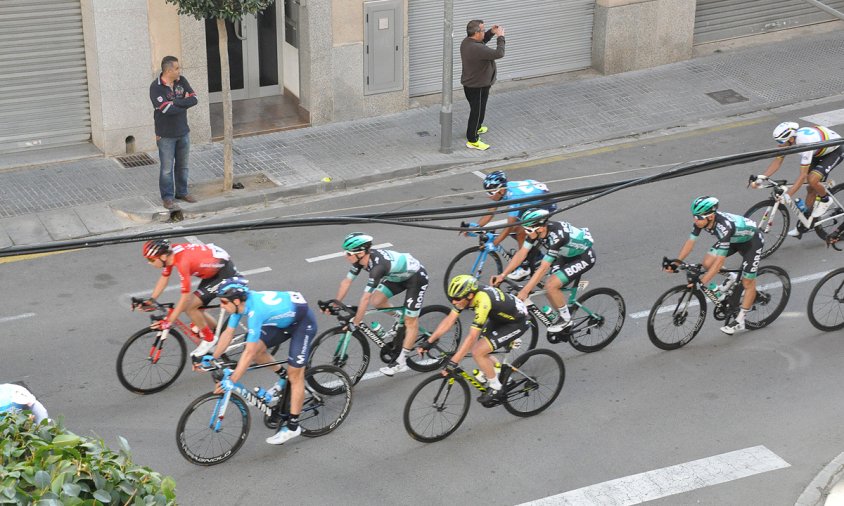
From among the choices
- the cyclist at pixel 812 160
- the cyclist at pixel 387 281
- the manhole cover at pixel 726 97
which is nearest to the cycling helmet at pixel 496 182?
the cyclist at pixel 387 281

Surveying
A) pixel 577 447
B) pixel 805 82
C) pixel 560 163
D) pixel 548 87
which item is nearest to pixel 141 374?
pixel 577 447

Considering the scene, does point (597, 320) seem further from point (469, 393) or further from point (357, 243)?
point (357, 243)

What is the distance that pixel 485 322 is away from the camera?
10.6 metres

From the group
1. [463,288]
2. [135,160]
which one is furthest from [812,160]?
[135,160]

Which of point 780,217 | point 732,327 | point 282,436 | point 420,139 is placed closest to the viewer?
point 282,436

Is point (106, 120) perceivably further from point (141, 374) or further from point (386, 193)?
point (141, 374)

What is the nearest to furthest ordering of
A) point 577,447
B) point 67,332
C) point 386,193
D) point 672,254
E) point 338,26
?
point 577,447
point 67,332
point 672,254
point 386,193
point 338,26

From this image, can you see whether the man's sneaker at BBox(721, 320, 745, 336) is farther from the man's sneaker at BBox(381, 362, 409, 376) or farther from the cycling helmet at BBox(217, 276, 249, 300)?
the cycling helmet at BBox(217, 276, 249, 300)

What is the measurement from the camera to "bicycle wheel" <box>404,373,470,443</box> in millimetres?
Result: 10578

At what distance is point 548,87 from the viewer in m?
20.3

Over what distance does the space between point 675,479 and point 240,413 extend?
392 centimetres

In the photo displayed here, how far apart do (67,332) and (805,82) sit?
1387 centimetres

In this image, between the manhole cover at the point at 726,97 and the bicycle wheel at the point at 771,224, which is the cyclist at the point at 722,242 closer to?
the bicycle wheel at the point at 771,224

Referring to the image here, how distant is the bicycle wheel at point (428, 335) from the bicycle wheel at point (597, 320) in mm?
1239
